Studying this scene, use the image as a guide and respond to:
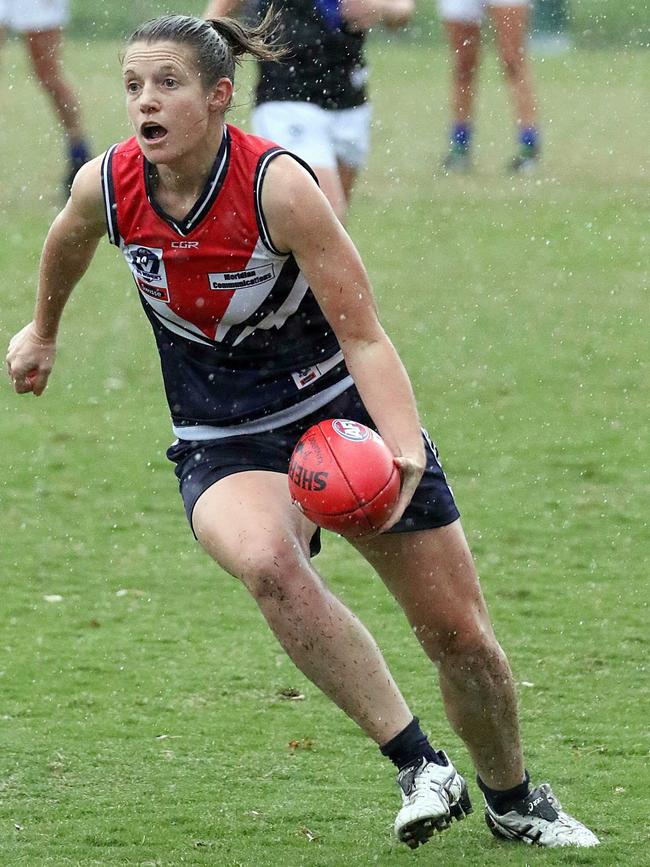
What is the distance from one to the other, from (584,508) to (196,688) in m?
2.23

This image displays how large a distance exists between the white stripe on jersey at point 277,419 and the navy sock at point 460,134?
903 centimetres

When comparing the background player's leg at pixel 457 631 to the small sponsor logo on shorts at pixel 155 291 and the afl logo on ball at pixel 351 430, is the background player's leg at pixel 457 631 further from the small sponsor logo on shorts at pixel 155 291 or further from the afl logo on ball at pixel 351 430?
the small sponsor logo on shorts at pixel 155 291

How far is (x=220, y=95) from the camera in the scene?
393 centimetres

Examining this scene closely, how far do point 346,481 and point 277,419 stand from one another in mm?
599

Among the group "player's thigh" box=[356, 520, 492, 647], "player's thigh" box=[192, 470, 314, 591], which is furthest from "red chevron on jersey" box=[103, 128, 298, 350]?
"player's thigh" box=[356, 520, 492, 647]

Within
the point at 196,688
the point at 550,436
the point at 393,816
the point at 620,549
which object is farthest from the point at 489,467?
the point at 393,816

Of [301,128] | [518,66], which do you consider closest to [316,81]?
[301,128]

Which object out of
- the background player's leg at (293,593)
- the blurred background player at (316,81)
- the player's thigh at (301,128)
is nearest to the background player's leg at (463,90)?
the blurred background player at (316,81)

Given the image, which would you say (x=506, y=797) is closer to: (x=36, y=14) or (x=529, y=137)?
(x=36, y=14)

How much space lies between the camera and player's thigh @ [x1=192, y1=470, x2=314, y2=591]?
12.1 feet

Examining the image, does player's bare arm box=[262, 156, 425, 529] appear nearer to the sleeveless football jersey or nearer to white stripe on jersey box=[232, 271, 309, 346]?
white stripe on jersey box=[232, 271, 309, 346]

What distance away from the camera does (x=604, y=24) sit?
20984 mm

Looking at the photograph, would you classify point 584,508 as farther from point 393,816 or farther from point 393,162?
point 393,162

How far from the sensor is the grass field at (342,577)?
14.1ft
